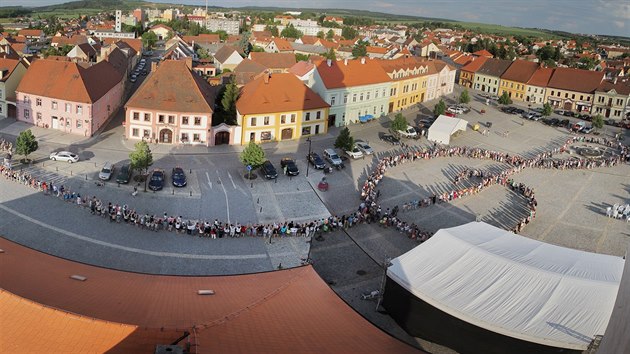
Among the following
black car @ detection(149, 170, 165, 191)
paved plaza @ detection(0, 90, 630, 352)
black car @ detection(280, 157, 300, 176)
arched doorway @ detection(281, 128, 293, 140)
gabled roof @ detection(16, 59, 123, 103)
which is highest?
gabled roof @ detection(16, 59, 123, 103)

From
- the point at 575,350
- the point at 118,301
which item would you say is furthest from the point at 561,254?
the point at 118,301

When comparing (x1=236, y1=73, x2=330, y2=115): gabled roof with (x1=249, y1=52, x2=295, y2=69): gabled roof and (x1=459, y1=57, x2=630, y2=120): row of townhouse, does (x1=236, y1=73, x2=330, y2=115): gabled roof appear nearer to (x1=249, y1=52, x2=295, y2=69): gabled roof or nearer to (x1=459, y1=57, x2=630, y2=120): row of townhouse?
(x1=249, y1=52, x2=295, y2=69): gabled roof

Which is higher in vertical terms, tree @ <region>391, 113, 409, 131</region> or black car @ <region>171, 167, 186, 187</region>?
A: tree @ <region>391, 113, 409, 131</region>

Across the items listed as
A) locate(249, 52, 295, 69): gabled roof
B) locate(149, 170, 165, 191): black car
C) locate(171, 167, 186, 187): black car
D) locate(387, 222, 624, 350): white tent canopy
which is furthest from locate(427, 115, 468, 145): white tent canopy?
locate(249, 52, 295, 69): gabled roof

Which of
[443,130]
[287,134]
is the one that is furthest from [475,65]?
[287,134]

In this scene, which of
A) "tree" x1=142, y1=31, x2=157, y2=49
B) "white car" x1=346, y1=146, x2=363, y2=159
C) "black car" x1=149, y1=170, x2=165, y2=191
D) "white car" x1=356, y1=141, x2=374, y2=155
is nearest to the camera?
"black car" x1=149, y1=170, x2=165, y2=191

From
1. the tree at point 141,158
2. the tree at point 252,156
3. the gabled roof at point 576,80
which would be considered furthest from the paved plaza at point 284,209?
the gabled roof at point 576,80

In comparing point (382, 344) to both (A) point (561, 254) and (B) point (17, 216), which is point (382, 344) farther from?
(B) point (17, 216)

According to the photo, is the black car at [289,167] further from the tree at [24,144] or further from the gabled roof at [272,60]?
the gabled roof at [272,60]
